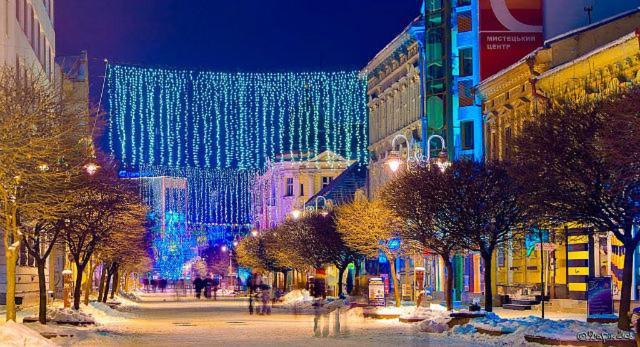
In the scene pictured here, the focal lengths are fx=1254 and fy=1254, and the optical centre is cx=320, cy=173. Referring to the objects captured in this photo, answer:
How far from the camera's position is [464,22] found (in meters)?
72.2

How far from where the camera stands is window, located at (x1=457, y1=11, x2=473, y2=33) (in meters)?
71.9

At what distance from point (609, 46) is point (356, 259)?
30202 mm

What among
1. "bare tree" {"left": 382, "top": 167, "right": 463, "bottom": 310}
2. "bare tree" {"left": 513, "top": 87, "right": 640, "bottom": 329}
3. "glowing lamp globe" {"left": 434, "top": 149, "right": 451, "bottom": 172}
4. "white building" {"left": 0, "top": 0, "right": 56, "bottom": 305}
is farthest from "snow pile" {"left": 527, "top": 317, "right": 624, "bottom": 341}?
"white building" {"left": 0, "top": 0, "right": 56, "bottom": 305}

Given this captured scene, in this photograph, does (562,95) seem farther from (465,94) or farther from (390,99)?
(390,99)

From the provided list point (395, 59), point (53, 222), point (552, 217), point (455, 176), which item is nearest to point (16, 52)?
point (53, 222)

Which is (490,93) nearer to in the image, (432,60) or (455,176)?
(432,60)

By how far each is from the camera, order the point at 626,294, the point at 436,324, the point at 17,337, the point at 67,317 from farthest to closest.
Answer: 1. the point at 67,317
2. the point at 436,324
3. the point at 626,294
4. the point at 17,337

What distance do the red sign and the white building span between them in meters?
23.0

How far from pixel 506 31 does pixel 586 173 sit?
38907 mm

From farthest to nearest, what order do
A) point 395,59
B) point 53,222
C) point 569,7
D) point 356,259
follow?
point 395,59 < point 356,259 < point 569,7 < point 53,222

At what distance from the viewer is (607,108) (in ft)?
94.6

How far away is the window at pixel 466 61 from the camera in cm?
7300

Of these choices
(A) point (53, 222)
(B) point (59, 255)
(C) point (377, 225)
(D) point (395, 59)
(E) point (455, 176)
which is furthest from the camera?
(D) point (395, 59)

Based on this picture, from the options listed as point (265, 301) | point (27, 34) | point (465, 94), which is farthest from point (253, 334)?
point (465, 94)
